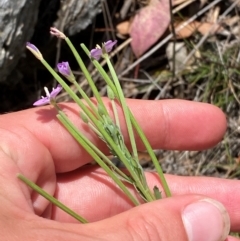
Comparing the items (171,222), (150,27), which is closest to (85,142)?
(171,222)

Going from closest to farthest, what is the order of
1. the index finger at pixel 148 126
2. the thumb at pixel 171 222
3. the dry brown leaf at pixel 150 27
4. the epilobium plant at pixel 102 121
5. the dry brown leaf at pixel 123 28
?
the thumb at pixel 171 222 → the epilobium plant at pixel 102 121 → the index finger at pixel 148 126 → the dry brown leaf at pixel 150 27 → the dry brown leaf at pixel 123 28

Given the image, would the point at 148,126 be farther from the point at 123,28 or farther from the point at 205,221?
the point at 123,28

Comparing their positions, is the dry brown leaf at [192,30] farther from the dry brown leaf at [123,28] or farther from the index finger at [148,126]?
the index finger at [148,126]

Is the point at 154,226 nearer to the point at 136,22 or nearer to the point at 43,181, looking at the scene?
the point at 43,181

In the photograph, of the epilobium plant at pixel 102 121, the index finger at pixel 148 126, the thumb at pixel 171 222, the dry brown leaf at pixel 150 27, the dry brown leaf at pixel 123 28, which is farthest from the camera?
the dry brown leaf at pixel 123 28

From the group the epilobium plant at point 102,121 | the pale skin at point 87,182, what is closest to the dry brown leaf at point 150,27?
the pale skin at point 87,182

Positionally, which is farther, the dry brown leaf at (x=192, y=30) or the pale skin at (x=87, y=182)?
the dry brown leaf at (x=192, y=30)

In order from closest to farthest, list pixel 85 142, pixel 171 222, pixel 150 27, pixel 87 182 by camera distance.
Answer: pixel 171 222, pixel 85 142, pixel 87 182, pixel 150 27
